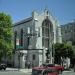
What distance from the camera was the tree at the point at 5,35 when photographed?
55759mm

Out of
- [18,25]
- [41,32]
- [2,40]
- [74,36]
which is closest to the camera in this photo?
[2,40]

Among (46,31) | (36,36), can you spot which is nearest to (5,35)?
(36,36)

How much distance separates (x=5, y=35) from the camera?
57.1m

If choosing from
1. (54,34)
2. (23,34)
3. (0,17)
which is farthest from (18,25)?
(0,17)

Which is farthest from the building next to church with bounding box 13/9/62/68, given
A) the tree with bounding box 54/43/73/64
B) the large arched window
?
the tree with bounding box 54/43/73/64

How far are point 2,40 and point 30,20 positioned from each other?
22.9m

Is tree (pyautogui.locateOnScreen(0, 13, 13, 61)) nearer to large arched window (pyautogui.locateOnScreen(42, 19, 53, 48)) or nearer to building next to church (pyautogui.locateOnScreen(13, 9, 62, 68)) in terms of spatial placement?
building next to church (pyautogui.locateOnScreen(13, 9, 62, 68))

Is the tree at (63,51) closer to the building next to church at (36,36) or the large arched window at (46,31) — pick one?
the building next to church at (36,36)

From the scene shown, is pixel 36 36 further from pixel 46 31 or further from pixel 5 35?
pixel 5 35

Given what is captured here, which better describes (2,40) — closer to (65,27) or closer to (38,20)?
(38,20)

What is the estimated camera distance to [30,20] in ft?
254

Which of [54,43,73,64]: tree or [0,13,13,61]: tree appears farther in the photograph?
[54,43,73,64]: tree

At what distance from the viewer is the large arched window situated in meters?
79.4

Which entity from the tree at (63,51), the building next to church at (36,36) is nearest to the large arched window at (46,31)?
the building next to church at (36,36)
